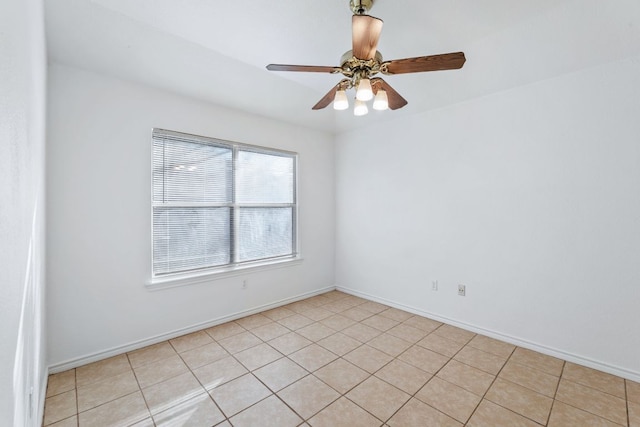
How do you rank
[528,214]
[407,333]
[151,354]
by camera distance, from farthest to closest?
[407,333] → [528,214] → [151,354]

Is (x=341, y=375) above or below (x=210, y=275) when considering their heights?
below

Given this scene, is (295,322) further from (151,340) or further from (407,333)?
(151,340)

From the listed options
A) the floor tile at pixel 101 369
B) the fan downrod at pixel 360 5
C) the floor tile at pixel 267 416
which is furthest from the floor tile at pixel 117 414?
the fan downrod at pixel 360 5

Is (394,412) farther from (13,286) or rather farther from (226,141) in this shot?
(226,141)

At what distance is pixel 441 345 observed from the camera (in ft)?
9.34

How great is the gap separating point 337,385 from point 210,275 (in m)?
1.82

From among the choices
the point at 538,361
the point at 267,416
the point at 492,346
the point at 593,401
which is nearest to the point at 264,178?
the point at 267,416

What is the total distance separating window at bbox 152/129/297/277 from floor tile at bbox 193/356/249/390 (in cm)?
109

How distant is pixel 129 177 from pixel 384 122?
10.2ft

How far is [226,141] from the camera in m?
3.39

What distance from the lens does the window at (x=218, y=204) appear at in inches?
117

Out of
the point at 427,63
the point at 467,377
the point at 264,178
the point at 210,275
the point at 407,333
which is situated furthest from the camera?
the point at 264,178

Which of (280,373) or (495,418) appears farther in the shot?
(280,373)

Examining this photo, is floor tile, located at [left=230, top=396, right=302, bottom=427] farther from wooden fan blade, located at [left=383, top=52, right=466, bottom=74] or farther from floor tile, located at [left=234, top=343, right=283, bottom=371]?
wooden fan blade, located at [left=383, top=52, right=466, bottom=74]
